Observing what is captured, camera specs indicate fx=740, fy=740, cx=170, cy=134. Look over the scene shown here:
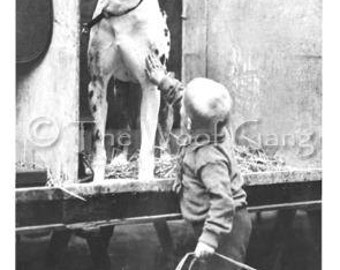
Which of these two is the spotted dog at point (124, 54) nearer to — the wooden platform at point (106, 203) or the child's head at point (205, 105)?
the wooden platform at point (106, 203)

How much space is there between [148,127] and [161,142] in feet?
1.17

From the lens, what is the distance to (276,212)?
2.65m

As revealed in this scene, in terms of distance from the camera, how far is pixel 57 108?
2.22 meters

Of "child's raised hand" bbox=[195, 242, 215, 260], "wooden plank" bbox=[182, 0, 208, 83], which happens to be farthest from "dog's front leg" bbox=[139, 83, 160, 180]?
"wooden plank" bbox=[182, 0, 208, 83]

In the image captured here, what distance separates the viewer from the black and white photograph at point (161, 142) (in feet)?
6.56

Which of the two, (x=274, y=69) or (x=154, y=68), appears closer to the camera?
(x=154, y=68)

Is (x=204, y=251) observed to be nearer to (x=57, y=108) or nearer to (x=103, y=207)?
(x=103, y=207)

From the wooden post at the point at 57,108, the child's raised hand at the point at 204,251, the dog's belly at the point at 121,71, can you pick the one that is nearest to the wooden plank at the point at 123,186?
the wooden post at the point at 57,108

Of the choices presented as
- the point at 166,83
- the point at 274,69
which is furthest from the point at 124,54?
the point at 274,69

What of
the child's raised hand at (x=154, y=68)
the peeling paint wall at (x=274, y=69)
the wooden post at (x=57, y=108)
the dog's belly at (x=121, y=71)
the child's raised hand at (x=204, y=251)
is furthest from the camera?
the peeling paint wall at (x=274, y=69)
